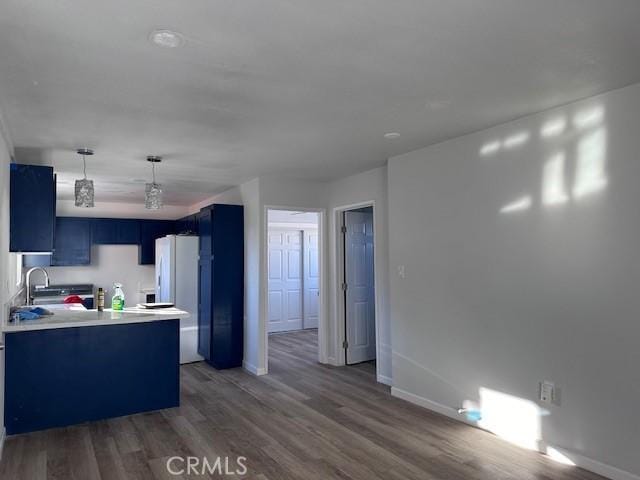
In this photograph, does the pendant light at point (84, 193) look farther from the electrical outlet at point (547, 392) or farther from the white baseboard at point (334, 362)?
the electrical outlet at point (547, 392)

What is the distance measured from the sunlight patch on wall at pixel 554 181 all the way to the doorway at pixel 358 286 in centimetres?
288

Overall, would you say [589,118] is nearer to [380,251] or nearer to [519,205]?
[519,205]

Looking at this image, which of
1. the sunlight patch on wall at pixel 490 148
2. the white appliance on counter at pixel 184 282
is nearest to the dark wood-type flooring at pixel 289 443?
the white appliance on counter at pixel 184 282

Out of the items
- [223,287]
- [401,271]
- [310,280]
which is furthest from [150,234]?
[401,271]

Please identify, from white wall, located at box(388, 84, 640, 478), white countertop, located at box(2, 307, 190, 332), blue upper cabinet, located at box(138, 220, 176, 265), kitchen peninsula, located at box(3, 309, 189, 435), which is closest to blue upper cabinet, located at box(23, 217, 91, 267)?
blue upper cabinet, located at box(138, 220, 176, 265)

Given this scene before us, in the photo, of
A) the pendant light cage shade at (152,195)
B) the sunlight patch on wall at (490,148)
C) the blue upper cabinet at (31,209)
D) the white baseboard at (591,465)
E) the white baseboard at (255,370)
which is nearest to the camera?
the white baseboard at (591,465)

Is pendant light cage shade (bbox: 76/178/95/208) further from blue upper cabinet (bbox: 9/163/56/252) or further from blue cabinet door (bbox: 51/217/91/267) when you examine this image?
blue cabinet door (bbox: 51/217/91/267)

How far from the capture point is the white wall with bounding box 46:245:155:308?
7.40m

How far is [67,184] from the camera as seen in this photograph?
5.71m

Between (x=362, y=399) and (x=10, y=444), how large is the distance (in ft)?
9.60

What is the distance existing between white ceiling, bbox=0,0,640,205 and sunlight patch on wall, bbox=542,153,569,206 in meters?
0.38

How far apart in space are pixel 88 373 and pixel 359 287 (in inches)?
129

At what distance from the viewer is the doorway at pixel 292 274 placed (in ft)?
27.5

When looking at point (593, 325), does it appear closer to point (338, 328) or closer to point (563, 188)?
point (563, 188)
